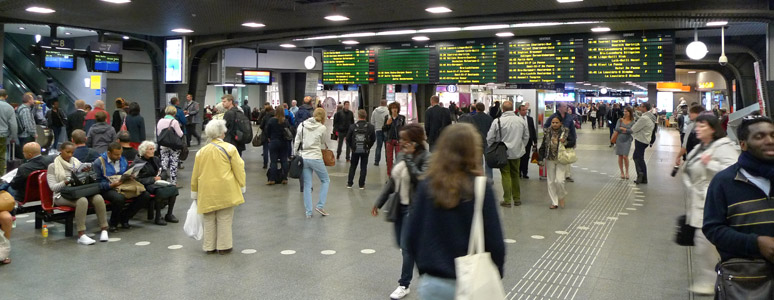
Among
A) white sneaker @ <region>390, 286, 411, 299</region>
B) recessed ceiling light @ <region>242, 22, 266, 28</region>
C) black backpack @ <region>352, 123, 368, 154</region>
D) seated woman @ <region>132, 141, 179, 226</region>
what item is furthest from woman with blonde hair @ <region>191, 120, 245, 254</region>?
recessed ceiling light @ <region>242, 22, 266, 28</region>

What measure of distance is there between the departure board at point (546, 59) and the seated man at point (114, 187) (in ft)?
30.9

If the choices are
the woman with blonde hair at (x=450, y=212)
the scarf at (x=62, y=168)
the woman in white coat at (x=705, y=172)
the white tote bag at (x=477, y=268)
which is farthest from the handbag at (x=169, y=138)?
the white tote bag at (x=477, y=268)

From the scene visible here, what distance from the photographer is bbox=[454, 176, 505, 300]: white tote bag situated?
8.27 ft

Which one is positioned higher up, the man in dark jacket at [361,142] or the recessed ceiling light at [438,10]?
the recessed ceiling light at [438,10]

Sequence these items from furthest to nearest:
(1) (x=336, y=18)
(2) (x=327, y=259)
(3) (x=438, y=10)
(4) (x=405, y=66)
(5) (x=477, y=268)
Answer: (4) (x=405, y=66)
(1) (x=336, y=18)
(3) (x=438, y=10)
(2) (x=327, y=259)
(5) (x=477, y=268)

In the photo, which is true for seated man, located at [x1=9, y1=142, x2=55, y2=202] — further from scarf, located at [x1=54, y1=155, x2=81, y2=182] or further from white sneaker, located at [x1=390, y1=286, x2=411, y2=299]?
white sneaker, located at [x1=390, y1=286, x2=411, y2=299]

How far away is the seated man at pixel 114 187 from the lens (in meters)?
7.25

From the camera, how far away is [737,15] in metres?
10.0

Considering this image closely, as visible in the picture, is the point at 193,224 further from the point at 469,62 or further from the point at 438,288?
the point at 469,62

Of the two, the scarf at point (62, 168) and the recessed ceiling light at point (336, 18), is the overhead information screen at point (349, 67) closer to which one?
the recessed ceiling light at point (336, 18)

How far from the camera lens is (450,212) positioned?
8.71 ft

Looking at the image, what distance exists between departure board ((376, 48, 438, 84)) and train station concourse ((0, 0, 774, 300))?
0.17 feet

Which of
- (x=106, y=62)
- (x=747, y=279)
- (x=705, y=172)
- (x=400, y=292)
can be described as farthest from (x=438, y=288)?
(x=106, y=62)

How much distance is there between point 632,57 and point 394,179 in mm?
10677
